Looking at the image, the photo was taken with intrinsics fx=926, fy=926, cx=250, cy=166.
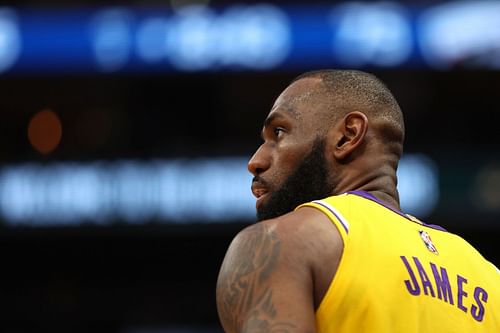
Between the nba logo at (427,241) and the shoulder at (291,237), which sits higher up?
the shoulder at (291,237)

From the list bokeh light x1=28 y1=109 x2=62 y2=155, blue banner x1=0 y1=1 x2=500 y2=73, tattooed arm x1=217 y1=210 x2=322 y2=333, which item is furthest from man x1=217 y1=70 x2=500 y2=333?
bokeh light x1=28 y1=109 x2=62 y2=155

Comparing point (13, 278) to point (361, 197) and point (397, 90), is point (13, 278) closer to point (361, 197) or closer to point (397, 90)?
point (397, 90)

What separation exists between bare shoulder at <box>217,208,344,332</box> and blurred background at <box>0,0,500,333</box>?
23.8 feet

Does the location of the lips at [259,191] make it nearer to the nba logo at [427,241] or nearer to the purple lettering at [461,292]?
the nba logo at [427,241]

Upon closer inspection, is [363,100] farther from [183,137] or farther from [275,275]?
[183,137]

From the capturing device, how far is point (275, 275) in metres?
2.39

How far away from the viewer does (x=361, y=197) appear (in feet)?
9.02

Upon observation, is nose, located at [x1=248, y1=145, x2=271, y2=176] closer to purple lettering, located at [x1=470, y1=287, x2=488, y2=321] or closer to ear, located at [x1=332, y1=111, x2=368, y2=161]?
ear, located at [x1=332, y1=111, x2=368, y2=161]

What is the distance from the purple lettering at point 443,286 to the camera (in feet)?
8.63

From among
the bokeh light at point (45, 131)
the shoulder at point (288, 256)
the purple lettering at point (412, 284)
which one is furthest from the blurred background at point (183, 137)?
the shoulder at point (288, 256)

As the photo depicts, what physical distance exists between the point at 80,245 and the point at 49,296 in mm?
736

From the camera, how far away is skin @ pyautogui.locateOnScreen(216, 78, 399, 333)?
2.35 meters

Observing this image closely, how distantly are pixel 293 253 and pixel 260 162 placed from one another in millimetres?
607

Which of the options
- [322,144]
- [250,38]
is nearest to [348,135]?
[322,144]
